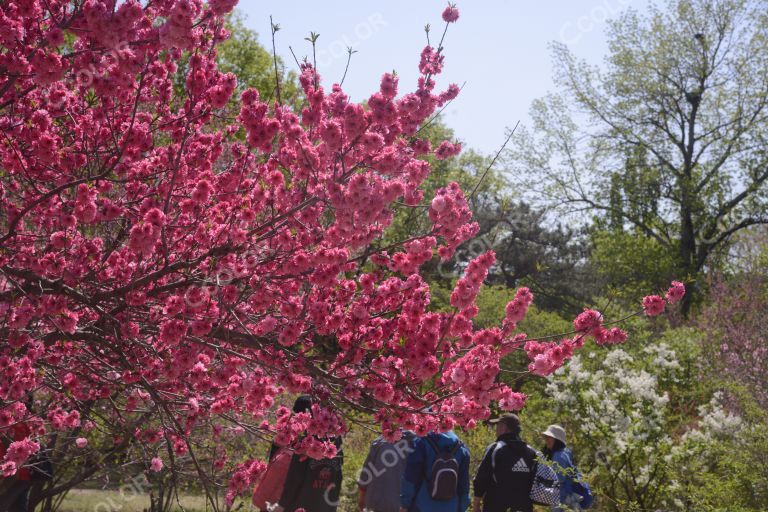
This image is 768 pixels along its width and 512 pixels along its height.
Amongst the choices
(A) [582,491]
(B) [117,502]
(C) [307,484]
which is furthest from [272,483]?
(B) [117,502]

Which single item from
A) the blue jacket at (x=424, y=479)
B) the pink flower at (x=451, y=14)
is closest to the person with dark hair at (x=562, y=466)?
the blue jacket at (x=424, y=479)

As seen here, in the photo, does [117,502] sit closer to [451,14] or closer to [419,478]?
[419,478]

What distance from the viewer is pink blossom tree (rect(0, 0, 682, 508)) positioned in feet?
12.5

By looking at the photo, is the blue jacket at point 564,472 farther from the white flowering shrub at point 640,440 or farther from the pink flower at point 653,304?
the pink flower at point 653,304

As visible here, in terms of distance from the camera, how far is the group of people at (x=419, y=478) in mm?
5941

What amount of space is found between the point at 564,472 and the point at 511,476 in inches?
27.1

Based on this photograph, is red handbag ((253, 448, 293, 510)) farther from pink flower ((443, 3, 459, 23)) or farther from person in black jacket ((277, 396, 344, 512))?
pink flower ((443, 3, 459, 23))

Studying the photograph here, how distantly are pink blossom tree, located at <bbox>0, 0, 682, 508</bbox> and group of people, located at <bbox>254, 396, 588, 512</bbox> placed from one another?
127 cm

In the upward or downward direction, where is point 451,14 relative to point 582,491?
upward

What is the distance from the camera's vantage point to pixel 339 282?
457 cm

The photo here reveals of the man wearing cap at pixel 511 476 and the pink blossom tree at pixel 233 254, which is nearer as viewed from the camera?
the pink blossom tree at pixel 233 254

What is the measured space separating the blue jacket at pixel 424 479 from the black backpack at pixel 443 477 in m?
0.04

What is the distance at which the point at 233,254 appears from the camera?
4.02 meters

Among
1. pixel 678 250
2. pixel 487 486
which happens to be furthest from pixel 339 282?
pixel 678 250
